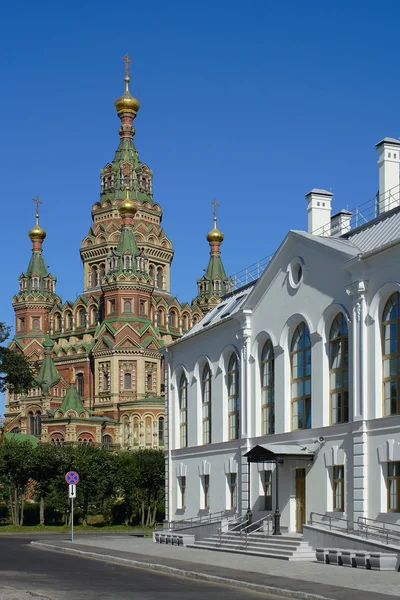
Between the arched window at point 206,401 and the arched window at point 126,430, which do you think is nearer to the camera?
the arched window at point 206,401

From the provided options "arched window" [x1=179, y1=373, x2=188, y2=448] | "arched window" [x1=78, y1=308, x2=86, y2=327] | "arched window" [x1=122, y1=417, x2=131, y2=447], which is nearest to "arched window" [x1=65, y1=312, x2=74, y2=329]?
"arched window" [x1=78, y1=308, x2=86, y2=327]

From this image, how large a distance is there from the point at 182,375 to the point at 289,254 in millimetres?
12303

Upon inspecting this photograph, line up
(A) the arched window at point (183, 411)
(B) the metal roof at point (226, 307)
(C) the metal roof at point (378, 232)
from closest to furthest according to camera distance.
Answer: (C) the metal roof at point (378, 232) < (B) the metal roof at point (226, 307) < (A) the arched window at point (183, 411)

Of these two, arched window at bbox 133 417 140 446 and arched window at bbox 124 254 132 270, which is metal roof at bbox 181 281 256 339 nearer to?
arched window at bbox 133 417 140 446

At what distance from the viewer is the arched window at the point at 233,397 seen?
37.7m

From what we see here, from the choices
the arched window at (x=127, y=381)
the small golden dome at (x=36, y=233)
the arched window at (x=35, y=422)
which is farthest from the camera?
the small golden dome at (x=36, y=233)

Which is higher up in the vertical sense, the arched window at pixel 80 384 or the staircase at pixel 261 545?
the arched window at pixel 80 384

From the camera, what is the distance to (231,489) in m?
37.7

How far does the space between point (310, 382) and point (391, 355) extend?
5020 mm

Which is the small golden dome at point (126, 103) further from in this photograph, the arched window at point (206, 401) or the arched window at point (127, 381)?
the arched window at point (206, 401)

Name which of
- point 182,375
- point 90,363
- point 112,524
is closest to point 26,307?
point 90,363

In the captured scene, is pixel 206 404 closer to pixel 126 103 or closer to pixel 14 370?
pixel 14 370

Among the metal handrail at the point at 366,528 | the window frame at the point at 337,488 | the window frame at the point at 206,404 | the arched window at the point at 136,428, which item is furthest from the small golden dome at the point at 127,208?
the metal handrail at the point at 366,528

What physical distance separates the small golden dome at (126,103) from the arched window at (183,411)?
74608 mm
